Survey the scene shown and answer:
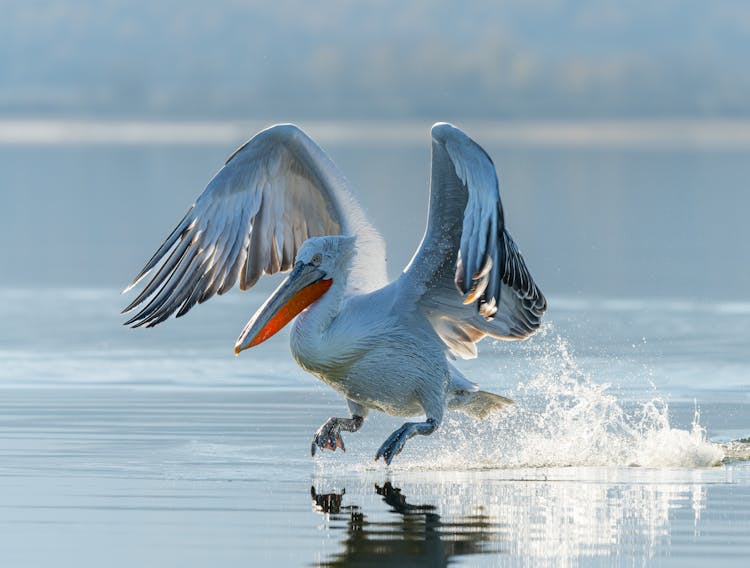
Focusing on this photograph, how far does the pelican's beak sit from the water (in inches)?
24.5

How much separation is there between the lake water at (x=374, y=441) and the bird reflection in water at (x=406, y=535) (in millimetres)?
16

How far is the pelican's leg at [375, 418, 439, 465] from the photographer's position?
9.32m

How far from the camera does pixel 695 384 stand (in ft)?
39.8

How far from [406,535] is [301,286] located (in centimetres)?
207

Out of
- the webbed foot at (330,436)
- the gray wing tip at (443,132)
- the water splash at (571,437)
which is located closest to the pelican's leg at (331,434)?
the webbed foot at (330,436)

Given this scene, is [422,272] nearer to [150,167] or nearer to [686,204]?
[686,204]

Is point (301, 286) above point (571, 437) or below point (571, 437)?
above

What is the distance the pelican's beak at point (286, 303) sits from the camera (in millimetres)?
9484

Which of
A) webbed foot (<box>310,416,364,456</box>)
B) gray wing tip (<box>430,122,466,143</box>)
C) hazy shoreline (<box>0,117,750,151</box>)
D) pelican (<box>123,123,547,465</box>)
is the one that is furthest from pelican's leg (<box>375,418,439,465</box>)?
hazy shoreline (<box>0,117,750,151</box>)

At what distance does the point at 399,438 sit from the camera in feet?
30.9

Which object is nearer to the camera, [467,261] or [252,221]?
[467,261]

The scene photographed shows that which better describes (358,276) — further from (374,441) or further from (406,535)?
(406,535)

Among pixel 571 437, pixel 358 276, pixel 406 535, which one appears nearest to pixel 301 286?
pixel 358 276

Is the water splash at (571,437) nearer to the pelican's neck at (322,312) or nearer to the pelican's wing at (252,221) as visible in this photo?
the pelican's neck at (322,312)
